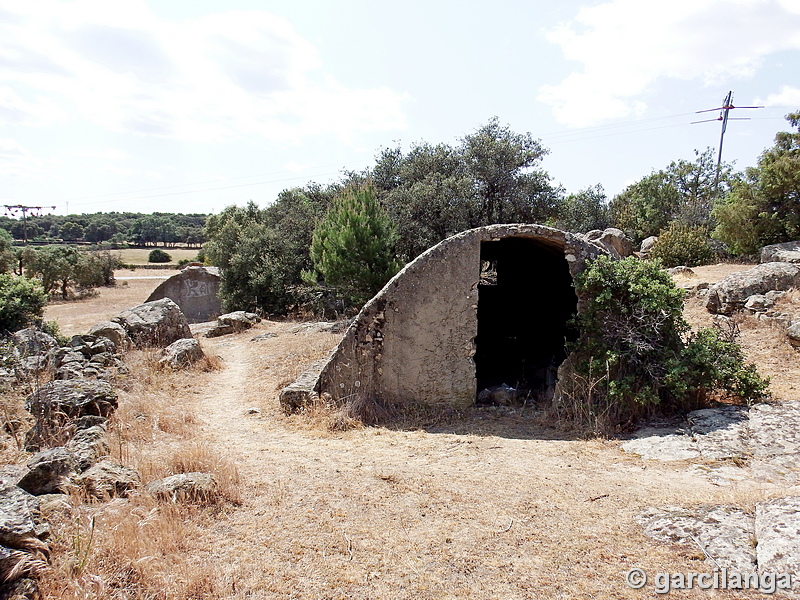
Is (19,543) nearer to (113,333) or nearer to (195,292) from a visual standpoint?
(113,333)

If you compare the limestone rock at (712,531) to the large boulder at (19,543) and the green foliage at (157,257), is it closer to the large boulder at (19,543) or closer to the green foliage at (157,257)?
the large boulder at (19,543)

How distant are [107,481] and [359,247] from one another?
1160 cm

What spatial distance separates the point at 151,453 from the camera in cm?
579

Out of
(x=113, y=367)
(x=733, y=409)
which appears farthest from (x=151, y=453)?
(x=733, y=409)

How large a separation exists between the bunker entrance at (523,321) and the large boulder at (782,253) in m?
9.16

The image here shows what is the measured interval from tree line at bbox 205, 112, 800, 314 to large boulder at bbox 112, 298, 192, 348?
4931 millimetres

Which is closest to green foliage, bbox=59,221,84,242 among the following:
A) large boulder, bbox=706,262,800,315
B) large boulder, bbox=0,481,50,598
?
large boulder, bbox=706,262,800,315

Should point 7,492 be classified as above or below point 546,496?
above

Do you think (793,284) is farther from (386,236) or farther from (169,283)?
(169,283)

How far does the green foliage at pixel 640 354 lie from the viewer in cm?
686

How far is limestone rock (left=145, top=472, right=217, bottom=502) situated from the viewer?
4551 mm

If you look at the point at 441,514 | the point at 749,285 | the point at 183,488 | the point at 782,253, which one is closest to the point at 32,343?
the point at 183,488

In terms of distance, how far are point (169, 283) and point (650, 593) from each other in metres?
20.4

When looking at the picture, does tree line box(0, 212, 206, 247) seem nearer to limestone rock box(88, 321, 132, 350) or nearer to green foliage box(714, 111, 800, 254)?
limestone rock box(88, 321, 132, 350)
